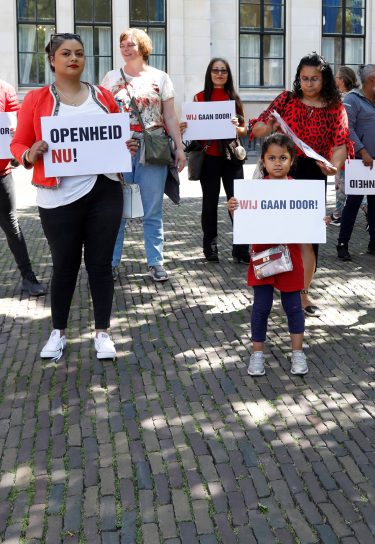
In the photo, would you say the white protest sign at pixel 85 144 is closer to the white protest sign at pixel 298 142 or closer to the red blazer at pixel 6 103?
the white protest sign at pixel 298 142

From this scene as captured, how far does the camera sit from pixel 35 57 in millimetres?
29719

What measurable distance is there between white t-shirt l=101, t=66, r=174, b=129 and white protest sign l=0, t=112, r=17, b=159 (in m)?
0.84

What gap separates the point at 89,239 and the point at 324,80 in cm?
214

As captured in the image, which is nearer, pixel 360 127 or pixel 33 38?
pixel 360 127

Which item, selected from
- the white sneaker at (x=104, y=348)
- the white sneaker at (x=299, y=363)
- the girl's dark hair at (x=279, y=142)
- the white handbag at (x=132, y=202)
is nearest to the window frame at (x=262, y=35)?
the white handbag at (x=132, y=202)

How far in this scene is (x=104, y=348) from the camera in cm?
577

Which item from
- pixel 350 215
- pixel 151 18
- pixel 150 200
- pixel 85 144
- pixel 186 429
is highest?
pixel 151 18

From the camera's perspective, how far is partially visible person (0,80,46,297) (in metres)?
7.49

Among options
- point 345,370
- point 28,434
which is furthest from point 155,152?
point 28,434

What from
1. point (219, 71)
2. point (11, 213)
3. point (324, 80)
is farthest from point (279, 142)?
point (219, 71)

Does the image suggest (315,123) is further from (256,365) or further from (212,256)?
(212,256)

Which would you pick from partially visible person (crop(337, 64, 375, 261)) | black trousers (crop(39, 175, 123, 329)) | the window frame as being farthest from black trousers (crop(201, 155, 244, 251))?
the window frame

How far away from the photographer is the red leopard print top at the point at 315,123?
6523mm

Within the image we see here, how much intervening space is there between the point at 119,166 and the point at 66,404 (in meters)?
1.55
